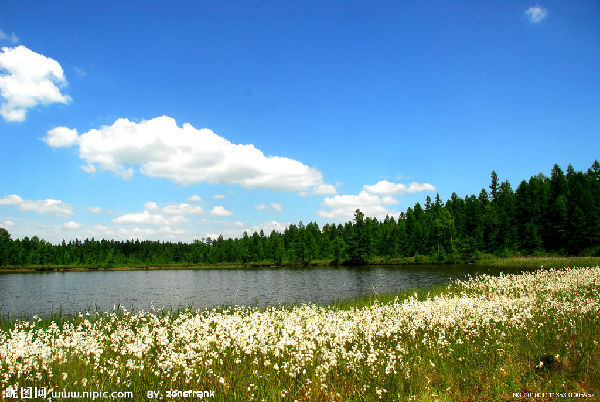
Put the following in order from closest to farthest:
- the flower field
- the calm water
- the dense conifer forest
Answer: the flower field → the calm water → the dense conifer forest

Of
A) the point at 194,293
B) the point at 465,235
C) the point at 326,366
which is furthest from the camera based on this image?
the point at 465,235

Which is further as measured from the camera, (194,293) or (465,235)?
(465,235)

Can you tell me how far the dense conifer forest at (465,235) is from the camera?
77062mm

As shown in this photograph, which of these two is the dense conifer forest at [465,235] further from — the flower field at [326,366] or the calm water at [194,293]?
the flower field at [326,366]

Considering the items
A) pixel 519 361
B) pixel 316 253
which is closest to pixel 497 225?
pixel 316 253

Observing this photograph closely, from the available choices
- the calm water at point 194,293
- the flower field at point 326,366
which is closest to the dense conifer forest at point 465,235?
the calm water at point 194,293

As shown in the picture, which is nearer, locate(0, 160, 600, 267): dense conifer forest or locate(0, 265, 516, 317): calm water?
locate(0, 265, 516, 317): calm water

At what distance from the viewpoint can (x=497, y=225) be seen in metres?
90.2

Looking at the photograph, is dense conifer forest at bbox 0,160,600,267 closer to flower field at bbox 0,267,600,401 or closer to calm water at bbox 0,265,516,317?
calm water at bbox 0,265,516,317

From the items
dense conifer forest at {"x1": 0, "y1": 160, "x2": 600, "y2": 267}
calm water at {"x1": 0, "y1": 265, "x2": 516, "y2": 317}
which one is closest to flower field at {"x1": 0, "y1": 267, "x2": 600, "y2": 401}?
calm water at {"x1": 0, "y1": 265, "x2": 516, "y2": 317}

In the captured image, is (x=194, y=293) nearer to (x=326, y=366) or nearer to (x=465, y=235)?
(x=326, y=366)

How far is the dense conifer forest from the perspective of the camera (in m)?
77.1

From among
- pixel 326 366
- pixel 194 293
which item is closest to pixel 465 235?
pixel 194 293

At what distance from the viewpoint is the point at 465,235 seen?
92.0 m
